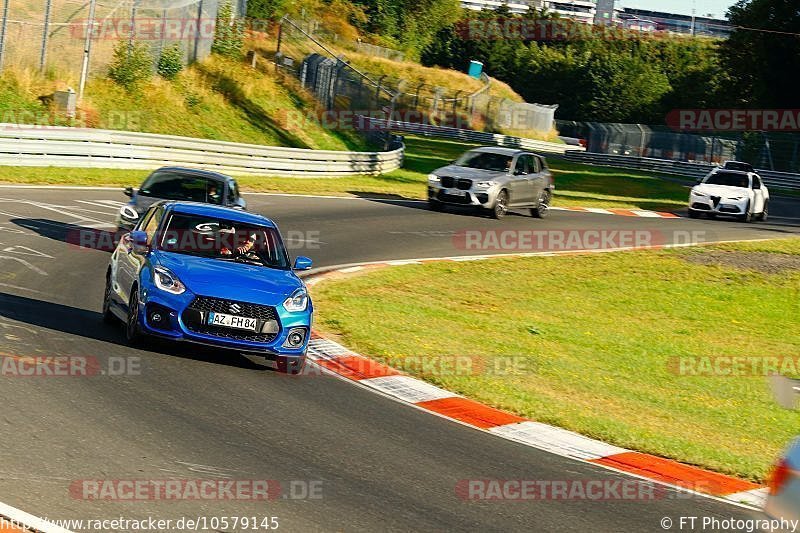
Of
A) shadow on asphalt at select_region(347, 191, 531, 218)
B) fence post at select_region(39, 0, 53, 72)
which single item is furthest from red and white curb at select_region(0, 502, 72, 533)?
fence post at select_region(39, 0, 53, 72)

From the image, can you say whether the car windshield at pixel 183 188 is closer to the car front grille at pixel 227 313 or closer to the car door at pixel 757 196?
the car front grille at pixel 227 313

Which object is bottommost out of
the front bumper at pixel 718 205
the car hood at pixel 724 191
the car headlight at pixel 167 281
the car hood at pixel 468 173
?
the car headlight at pixel 167 281

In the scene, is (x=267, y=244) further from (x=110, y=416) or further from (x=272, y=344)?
(x=110, y=416)

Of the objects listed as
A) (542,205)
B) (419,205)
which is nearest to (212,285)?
(419,205)

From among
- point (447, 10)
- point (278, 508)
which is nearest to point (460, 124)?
point (447, 10)

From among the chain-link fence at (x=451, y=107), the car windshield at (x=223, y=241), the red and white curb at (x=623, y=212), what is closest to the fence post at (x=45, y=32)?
the red and white curb at (x=623, y=212)

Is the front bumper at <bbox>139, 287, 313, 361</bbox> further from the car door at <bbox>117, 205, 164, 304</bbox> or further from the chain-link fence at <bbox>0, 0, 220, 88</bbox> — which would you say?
the chain-link fence at <bbox>0, 0, 220, 88</bbox>

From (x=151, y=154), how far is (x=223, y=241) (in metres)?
19.3

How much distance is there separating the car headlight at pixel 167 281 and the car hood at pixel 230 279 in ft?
0.14

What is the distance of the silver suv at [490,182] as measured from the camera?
2811 cm

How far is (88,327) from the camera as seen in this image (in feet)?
39.8

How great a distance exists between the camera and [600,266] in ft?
76.4

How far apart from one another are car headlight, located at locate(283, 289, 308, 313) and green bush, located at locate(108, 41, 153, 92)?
27.7 meters

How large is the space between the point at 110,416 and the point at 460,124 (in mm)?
77364
